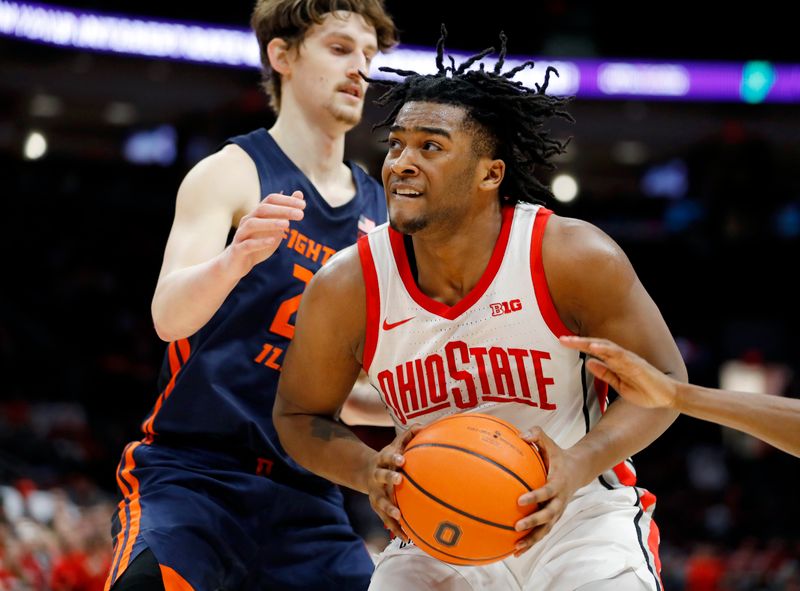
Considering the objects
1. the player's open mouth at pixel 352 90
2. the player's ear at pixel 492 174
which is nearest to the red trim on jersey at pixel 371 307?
the player's ear at pixel 492 174

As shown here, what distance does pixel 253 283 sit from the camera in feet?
11.6

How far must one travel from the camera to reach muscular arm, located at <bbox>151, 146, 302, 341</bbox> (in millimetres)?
2963

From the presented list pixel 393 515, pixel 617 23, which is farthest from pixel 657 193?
pixel 393 515

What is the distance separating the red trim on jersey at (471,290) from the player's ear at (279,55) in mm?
1145

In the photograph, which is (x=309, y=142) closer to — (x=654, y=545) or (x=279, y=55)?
(x=279, y=55)

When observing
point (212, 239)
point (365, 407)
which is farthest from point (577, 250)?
point (212, 239)

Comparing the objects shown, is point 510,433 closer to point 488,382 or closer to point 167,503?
point 488,382

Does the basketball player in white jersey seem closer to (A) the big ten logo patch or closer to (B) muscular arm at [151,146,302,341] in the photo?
(A) the big ten logo patch

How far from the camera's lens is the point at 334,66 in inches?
150

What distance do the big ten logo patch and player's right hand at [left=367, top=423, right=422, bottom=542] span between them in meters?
0.47

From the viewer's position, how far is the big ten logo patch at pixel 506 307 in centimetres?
296

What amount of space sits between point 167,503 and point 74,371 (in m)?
11.2

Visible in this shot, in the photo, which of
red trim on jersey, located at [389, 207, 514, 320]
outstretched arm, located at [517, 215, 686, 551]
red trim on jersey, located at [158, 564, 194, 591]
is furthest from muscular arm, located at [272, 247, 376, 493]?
outstretched arm, located at [517, 215, 686, 551]

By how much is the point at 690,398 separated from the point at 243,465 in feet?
5.03
